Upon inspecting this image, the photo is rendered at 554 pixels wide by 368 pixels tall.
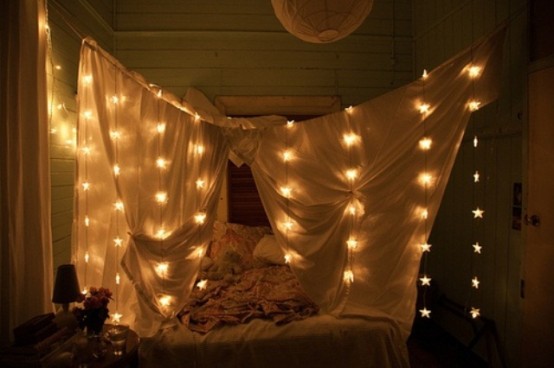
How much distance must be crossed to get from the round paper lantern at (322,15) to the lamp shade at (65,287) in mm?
1726

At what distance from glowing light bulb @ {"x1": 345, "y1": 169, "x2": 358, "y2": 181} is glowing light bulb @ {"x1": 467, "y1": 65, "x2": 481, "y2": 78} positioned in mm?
821

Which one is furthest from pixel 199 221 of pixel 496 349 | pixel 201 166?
pixel 496 349

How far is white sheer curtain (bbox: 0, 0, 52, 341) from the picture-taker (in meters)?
1.38

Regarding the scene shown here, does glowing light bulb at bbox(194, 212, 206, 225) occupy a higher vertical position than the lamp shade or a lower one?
higher

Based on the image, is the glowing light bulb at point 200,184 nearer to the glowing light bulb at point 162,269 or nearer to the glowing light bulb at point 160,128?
the glowing light bulb at point 160,128

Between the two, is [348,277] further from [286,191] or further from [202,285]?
[202,285]

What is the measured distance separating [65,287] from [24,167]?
610 mm

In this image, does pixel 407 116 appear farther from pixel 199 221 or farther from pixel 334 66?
pixel 334 66

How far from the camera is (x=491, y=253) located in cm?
230

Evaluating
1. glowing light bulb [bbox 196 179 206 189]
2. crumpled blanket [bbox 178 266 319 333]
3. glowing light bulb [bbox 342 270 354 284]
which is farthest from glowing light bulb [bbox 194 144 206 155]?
glowing light bulb [bbox 342 270 354 284]

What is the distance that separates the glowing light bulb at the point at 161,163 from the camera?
76.8 inches

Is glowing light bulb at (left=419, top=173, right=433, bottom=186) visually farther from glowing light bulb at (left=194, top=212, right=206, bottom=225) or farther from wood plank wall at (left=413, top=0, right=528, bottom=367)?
glowing light bulb at (left=194, top=212, right=206, bottom=225)

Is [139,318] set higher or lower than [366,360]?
higher

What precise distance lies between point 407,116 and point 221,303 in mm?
1734
